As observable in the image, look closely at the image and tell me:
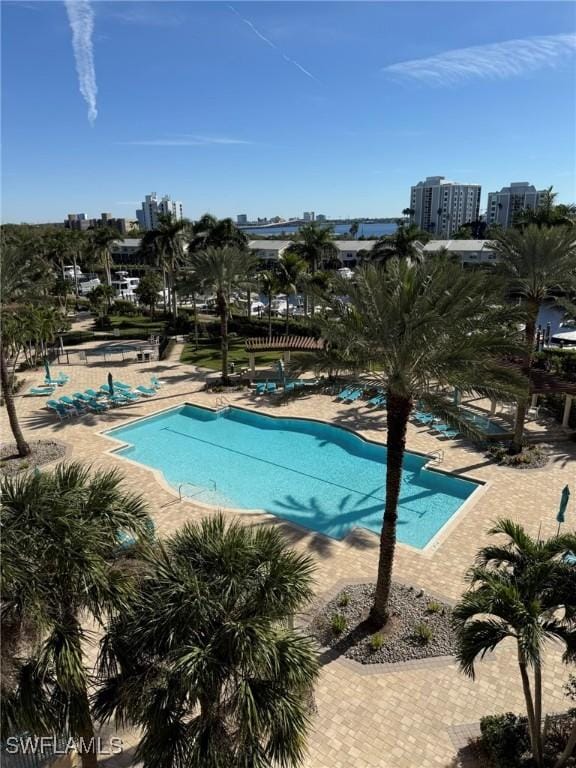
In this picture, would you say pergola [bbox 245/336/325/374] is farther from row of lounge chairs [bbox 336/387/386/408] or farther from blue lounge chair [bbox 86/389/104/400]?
blue lounge chair [bbox 86/389/104/400]

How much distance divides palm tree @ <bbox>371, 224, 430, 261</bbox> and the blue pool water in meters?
14.3

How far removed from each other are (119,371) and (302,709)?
26.7 meters

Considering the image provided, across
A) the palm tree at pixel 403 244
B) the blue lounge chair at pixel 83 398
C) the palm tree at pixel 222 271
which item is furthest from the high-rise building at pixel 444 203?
the blue lounge chair at pixel 83 398

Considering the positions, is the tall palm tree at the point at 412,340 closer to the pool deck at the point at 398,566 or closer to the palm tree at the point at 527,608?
the pool deck at the point at 398,566

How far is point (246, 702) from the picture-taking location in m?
5.08

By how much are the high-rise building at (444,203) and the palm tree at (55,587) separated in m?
181

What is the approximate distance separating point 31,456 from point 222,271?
12.9 m

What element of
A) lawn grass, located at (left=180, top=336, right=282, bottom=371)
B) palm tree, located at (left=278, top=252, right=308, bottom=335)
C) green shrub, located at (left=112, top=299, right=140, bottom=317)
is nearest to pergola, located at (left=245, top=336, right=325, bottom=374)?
lawn grass, located at (left=180, top=336, right=282, bottom=371)

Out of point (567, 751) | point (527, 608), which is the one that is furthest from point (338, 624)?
point (527, 608)

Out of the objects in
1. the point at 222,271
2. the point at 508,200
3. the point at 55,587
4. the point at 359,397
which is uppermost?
the point at 508,200

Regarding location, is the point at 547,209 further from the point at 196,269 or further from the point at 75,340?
the point at 75,340

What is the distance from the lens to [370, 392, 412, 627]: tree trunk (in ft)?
31.8

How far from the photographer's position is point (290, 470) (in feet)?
61.0

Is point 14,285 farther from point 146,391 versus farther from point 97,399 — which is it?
point 146,391
